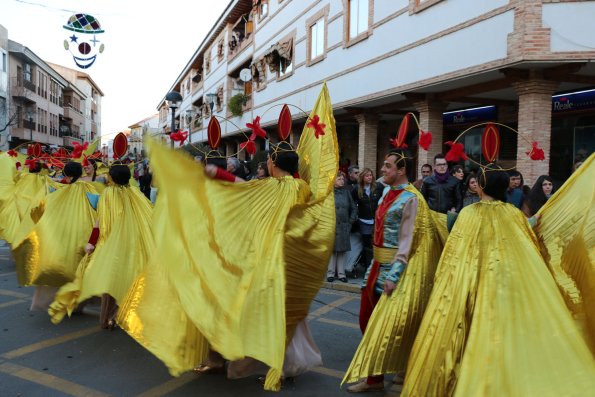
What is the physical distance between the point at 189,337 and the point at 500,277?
6.54 feet

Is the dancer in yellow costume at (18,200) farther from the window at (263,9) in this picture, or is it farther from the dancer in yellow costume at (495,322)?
the window at (263,9)

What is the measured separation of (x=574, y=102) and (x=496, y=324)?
406 inches

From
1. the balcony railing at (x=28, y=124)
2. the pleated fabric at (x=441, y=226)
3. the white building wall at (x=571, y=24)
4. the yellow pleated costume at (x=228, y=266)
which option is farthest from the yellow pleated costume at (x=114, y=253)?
the balcony railing at (x=28, y=124)

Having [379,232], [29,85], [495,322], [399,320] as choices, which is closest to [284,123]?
[379,232]

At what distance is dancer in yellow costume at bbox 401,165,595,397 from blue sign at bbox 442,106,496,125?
437 inches

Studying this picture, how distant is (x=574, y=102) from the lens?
37.1ft

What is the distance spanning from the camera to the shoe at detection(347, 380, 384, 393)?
143 inches

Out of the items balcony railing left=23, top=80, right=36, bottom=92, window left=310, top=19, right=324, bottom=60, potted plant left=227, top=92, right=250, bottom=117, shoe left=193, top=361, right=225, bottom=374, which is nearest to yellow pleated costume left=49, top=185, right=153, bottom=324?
shoe left=193, top=361, right=225, bottom=374

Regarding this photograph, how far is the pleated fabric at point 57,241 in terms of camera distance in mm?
5230

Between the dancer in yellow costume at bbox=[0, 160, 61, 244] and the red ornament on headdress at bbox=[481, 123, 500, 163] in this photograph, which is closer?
the red ornament on headdress at bbox=[481, 123, 500, 163]

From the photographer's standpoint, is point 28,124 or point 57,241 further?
point 28,124

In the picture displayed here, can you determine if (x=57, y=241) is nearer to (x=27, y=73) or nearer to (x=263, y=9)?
(x=263, y=9)

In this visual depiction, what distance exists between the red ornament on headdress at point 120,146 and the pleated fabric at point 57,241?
0.73 meters

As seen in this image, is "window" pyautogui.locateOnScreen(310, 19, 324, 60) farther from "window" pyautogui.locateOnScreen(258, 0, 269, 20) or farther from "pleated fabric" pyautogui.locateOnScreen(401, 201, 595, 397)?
"pleated fabric" pyautogui.locateOnScreen(401, 201, 595, 397)
